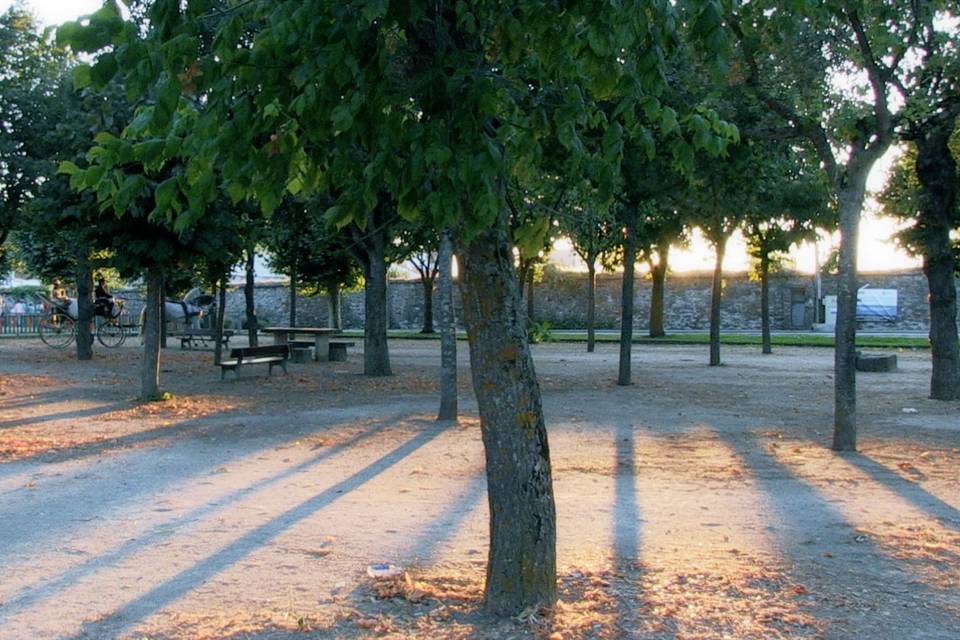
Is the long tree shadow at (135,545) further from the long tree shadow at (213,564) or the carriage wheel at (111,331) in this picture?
the carriage wheel at (111,331)

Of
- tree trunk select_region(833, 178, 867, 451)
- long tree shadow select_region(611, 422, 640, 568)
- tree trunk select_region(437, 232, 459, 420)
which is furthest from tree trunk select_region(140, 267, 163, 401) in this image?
tree trunk select_region(833, 178, 867, 451)

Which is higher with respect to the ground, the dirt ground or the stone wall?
the stone wall

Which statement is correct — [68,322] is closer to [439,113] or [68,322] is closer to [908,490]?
[908,490]

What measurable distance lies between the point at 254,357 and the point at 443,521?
39.1ft

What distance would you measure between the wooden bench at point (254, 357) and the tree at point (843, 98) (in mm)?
10145

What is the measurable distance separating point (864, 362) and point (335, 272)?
1913 cm

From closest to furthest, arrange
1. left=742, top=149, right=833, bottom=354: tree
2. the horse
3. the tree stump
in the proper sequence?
left=742, top=149, right=833, bottom=354: tree, the tree stump, the horse

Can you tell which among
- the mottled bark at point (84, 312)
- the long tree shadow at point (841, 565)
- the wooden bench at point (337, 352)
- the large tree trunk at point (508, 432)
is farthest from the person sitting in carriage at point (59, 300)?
the large tree trunk at point (508, 432)

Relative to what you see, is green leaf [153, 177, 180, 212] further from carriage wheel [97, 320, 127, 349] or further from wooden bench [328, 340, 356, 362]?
carriage wheel [97, 320, 127, 349]

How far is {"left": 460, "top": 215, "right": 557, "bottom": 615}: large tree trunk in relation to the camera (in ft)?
13.6

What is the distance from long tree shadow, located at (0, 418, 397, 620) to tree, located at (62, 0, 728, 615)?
2.20 metres

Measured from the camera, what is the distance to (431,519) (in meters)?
6.29

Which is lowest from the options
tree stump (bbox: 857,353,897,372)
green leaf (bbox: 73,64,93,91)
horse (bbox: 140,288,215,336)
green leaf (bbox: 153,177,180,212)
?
tree stump (bbox: 857,353,897,372)

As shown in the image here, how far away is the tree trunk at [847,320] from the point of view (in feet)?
30.1
